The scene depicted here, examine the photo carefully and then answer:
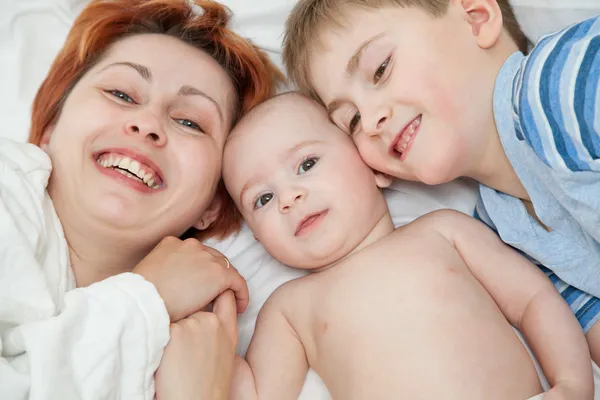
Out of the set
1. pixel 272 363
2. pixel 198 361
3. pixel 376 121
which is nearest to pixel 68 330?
pixel 198 361

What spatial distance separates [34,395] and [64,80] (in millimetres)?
836

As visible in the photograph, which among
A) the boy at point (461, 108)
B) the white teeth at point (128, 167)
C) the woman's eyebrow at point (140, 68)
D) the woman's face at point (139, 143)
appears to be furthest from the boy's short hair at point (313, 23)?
the white teeth at point (128, 167)

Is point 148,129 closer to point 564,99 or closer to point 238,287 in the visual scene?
point 238,287

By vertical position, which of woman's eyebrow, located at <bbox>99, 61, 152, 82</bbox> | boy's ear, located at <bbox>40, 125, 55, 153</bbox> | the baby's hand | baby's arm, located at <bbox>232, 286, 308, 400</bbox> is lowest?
baby's arm, located at <bbox>232, 286, 308, 400</bbox>

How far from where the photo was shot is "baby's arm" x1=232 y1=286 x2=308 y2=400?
131cm

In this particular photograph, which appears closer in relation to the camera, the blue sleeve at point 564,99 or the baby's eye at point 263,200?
the blue sleeve at point 564,99

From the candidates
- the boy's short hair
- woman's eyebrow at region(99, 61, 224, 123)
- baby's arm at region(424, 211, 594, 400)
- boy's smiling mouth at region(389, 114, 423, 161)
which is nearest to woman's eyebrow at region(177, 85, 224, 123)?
woman's eyebrow at region(99, 61, 224, 123)

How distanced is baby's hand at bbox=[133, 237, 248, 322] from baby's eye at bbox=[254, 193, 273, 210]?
15 centimetres

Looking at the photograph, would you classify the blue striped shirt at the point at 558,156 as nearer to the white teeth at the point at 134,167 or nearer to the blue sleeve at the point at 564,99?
the blue sleeve at the point at 564,99

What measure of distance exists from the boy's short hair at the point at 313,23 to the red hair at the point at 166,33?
0.11m

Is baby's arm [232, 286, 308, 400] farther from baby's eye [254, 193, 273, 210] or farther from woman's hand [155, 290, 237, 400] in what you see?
baby's eye [254, 193, 273, 210]

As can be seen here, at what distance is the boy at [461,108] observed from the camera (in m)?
1.21

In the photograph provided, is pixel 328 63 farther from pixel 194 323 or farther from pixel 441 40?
pixel 194 323

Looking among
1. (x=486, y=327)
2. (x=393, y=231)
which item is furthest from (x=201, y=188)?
(x=486, y=327)
